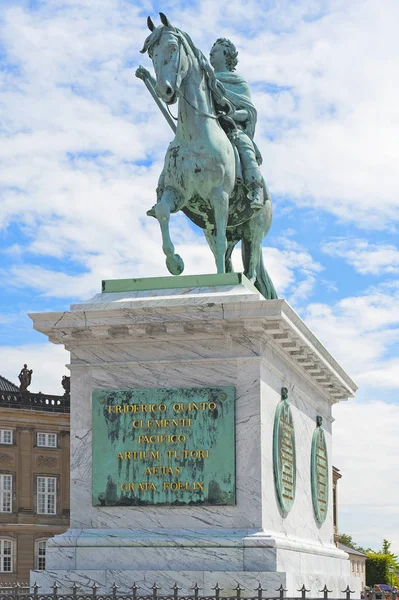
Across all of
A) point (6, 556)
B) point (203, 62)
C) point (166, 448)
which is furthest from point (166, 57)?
point (6, 556)

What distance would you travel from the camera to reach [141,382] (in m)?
14.8

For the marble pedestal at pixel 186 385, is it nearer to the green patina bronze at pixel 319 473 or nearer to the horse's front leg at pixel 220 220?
the horse's front leg at pixel 220 220

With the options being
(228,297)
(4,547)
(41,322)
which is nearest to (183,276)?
(228,297)

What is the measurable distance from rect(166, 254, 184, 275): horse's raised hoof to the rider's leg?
138 centimetres

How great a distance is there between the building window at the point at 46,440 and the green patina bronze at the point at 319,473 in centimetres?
6326

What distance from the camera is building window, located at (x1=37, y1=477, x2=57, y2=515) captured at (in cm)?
7994

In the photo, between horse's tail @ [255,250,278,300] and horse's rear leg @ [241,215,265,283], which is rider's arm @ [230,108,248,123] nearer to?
horse's rear leg @ [241,215,265,283]

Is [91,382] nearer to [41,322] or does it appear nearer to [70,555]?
[41,322]

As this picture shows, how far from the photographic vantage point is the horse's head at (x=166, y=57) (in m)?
15.0

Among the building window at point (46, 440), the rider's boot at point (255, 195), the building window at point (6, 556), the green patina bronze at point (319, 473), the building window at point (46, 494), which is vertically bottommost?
the building window at point (6, 556)

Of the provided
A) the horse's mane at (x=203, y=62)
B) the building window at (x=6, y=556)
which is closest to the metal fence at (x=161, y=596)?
the horse's mane at (x=203, y=62)

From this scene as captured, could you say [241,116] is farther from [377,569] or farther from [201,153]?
[377,569]

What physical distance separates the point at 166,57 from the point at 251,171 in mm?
2093

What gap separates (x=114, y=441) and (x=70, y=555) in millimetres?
1388
